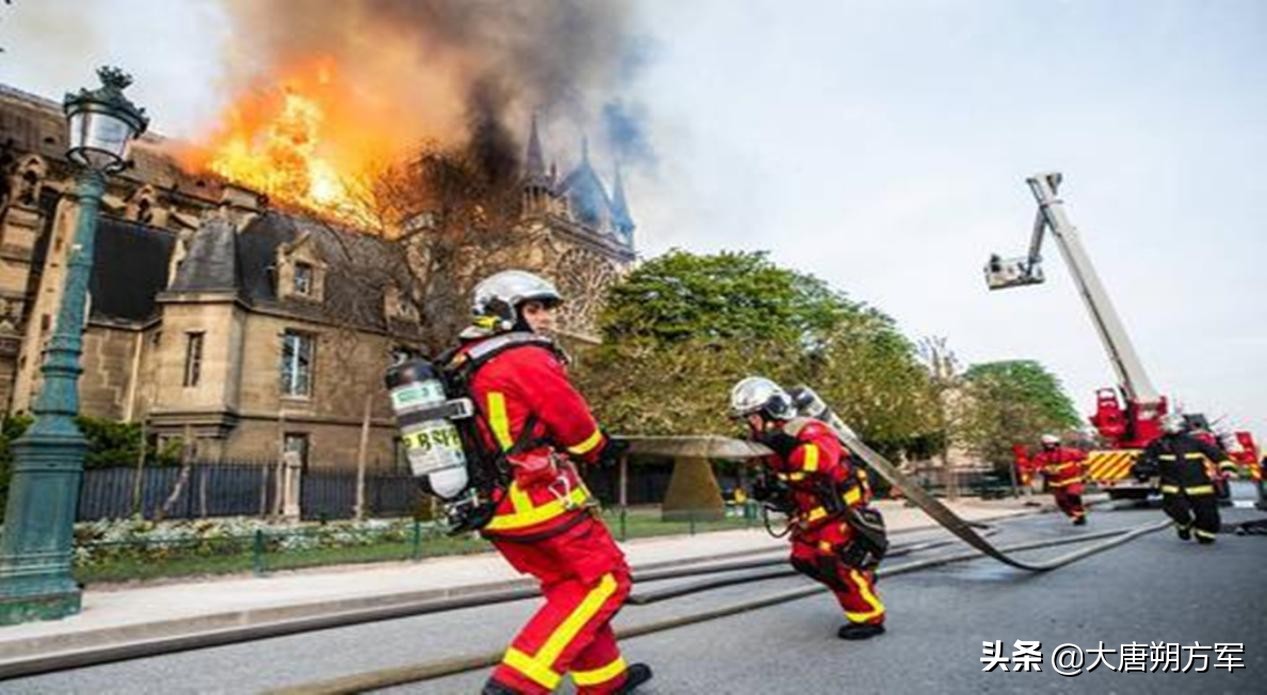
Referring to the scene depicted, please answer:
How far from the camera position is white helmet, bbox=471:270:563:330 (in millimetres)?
3541

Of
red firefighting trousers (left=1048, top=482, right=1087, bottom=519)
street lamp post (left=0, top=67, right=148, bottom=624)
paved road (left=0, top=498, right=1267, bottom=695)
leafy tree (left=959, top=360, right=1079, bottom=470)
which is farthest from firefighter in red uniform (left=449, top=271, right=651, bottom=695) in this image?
leafy tree (left=959, top=360, right=1079, bottom=470)

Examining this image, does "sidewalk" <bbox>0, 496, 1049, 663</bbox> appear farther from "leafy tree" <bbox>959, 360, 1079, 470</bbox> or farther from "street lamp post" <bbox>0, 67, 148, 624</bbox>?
"leafy tree" <bbox>959, 360, 1079, 470</bbox>

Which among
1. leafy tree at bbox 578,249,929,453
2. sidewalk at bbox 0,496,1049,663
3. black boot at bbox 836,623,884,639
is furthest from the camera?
leafy tree at bbox 578,249,929,453

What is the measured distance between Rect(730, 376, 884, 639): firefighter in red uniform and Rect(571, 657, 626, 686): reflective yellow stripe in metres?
2.33

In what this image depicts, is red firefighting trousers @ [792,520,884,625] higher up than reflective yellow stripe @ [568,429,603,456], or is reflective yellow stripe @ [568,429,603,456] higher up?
reflective yellow stripe @ [568,429,603,456]

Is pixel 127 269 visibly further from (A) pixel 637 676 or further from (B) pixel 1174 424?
(B) pixel 1174 424

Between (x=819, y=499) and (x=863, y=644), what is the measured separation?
99cm

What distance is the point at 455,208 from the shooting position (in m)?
21.8

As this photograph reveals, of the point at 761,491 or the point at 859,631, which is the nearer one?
the point at 859,631

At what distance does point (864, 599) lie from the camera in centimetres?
506

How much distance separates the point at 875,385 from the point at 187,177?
42.6m

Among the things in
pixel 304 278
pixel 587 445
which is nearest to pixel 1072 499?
pixel 587 445

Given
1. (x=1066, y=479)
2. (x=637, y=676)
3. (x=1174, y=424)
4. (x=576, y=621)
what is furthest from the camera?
(x=1066, y=479)

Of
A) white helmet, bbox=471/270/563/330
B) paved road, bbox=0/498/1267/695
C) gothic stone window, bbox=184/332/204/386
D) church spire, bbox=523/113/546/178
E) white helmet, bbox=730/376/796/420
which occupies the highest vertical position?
church spire, bbox=523/113/546/178
